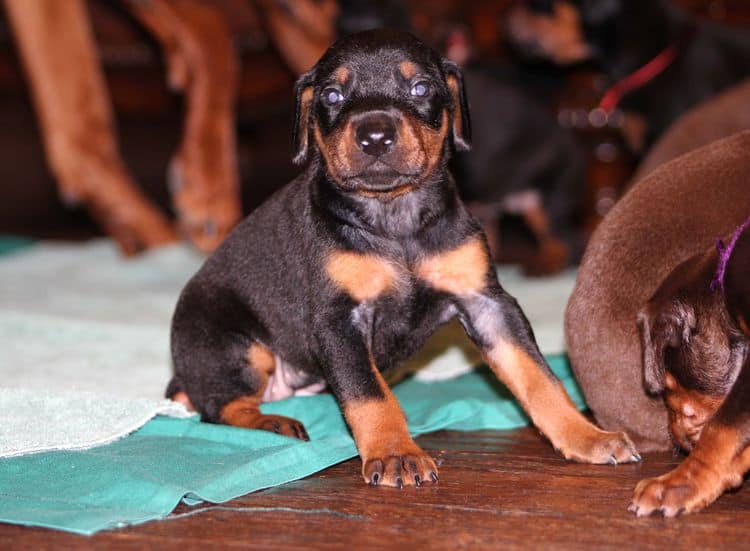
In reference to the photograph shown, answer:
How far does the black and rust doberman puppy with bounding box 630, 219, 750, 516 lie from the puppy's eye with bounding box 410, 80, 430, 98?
0.83 m

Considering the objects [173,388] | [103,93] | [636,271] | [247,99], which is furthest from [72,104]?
[636,271]

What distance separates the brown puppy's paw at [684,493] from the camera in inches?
95.8

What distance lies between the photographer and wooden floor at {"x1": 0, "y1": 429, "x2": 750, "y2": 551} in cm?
237

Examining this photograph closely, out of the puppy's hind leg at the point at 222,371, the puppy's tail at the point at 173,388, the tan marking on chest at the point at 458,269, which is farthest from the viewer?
the puppy's tail at the point at 173,388

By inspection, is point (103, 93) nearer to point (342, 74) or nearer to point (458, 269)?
point (342, 74)

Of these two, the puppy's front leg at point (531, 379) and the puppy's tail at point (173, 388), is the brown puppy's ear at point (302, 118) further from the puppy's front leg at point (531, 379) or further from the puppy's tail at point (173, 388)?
the puppy's tail at point (173, 388)

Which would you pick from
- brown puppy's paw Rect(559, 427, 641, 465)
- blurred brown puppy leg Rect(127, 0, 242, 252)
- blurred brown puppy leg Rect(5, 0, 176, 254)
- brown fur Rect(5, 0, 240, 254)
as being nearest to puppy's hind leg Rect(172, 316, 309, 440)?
brown puppy's paw Rect(559, 427, 641, 465)

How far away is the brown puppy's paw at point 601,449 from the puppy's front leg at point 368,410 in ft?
1.24

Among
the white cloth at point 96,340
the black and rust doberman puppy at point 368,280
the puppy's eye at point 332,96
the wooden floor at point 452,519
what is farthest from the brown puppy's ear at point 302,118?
the wooden floor at point 452,519

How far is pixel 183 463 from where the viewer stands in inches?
115

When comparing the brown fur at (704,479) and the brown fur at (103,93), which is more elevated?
the brown fur at (103,93)

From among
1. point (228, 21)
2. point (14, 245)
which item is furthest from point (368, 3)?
point (14, 245)

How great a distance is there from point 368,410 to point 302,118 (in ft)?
3.10

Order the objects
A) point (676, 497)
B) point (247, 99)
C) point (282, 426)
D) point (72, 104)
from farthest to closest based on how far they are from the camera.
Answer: point (247, 99) → point (72, 104) → point (282, 426) → point (676, 497)
